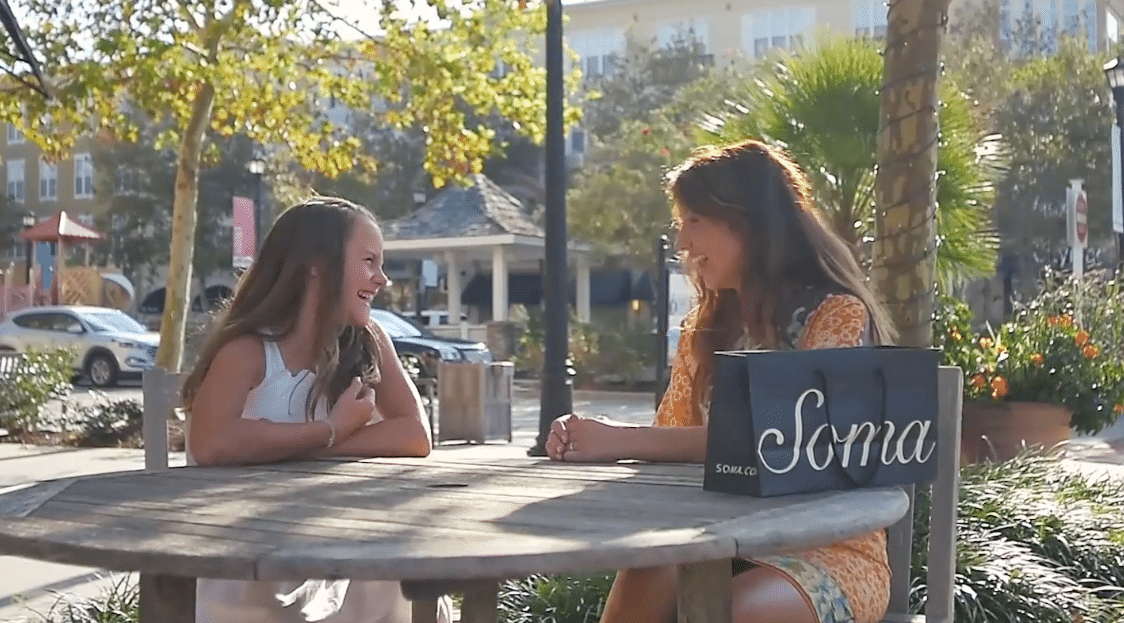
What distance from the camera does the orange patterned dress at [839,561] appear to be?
2.31m

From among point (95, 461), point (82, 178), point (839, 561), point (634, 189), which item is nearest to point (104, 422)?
point (95, 461)

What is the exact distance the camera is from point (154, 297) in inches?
1698

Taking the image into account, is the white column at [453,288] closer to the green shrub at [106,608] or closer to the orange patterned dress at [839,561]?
the green shrub at [106,608]

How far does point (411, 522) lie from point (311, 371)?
1237mm

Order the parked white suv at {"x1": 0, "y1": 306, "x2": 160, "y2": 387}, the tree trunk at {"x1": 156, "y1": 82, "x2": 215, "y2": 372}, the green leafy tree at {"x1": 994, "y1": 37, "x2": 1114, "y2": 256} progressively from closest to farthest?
1. the tree trunk at {"x1": 156, "y1": 82, "x2": 215, "y2": 372}
2. the parked white suv at {"x1": 0, "y1": 306, "x2": 160, "y2": 387}
3. the green leafy tree at {"x1": 994, "y1": 37, "x2": 1114, "y2": 256}

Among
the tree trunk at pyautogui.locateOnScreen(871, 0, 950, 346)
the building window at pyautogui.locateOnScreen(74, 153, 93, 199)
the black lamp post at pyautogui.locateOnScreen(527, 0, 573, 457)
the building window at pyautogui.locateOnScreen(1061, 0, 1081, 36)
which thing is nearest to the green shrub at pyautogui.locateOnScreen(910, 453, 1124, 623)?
the tree trunk at pyautogui.locateOnScreen(871, 0, 950, 346)

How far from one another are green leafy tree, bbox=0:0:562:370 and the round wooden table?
9.00 meters

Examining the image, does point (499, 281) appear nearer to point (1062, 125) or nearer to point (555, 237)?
point (1062, 125)

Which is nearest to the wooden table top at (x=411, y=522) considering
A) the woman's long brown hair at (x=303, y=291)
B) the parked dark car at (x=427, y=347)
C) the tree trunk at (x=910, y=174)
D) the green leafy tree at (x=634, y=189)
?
the woman's long brown hair at (x=303, y=291)

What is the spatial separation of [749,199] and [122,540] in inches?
58.5

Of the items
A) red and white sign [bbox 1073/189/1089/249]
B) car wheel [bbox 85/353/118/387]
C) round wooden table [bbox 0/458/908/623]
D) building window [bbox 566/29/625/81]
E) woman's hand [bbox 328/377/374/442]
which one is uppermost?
building window [bbox 566/29/625/81]

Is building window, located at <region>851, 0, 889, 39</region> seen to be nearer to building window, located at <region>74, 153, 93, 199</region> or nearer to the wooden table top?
building window, located at <region>74, 153, 93, 199</region>

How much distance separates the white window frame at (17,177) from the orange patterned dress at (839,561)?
5782 cm

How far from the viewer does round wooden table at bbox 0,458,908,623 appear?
1.66m
